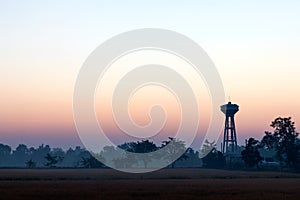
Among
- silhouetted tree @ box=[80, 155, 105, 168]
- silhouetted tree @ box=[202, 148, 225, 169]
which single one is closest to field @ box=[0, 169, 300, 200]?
silhouetted tree @ box=[202, 148, 225, 169]

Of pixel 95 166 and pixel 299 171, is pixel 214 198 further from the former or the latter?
pixel 95 166

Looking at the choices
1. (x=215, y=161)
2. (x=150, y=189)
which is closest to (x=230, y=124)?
(x=215, y=161)

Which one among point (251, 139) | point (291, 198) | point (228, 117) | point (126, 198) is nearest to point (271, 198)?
point (291, 198)

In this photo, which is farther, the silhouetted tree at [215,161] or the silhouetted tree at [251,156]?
the silhouetted tree at [215,161]

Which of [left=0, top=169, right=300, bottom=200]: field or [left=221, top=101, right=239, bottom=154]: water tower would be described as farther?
[left=221, top=101, right=239, bottom=154]: water tower

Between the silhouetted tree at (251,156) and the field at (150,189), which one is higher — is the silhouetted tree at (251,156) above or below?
above

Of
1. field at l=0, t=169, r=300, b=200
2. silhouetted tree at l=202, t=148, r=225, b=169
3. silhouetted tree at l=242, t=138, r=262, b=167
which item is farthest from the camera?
silhouetted tree at l=202, t=148, r=225, b=169

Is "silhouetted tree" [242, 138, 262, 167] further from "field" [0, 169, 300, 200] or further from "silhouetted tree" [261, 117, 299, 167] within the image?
"field" [0, 169, 300, 200]

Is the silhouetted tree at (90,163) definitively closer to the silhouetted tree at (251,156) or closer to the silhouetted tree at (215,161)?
the silhouetted tree at (215,161)

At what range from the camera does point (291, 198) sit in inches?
1825

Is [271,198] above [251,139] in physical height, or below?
below

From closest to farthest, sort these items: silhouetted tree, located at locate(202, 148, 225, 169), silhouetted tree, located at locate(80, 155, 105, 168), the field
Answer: the field, silhouetted tree, located at locate(202, 148, 225, 169), silhouetted tree, located at locate(80, 155, 105, 168)

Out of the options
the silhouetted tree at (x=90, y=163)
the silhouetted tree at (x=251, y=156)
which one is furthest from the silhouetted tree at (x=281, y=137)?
the silhouetted tree at (x=90, y=163)

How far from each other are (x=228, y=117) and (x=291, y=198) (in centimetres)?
13729
